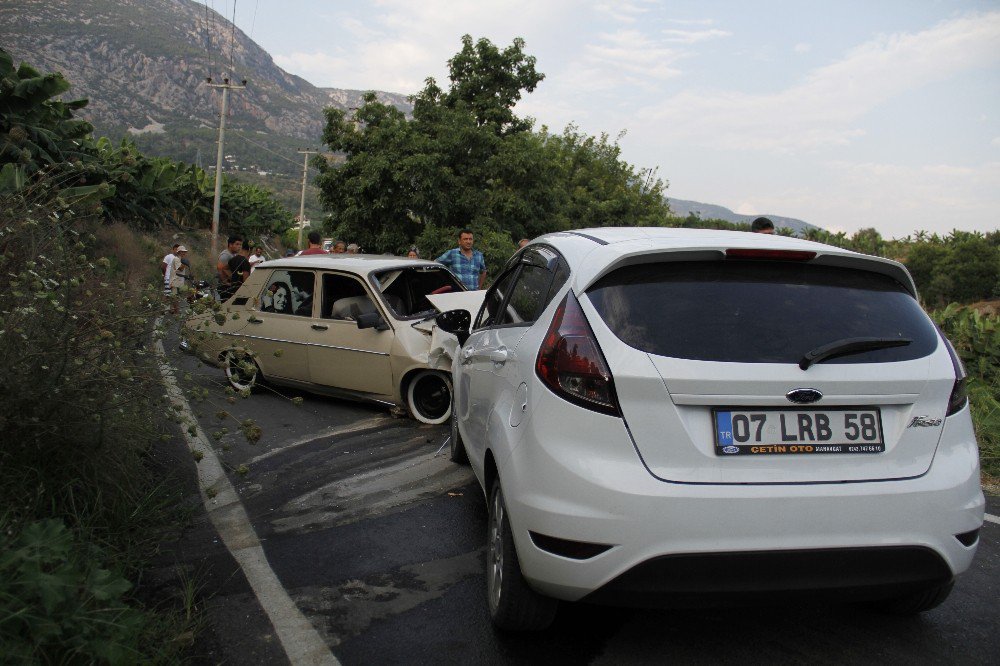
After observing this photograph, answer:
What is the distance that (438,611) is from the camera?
3502 mm

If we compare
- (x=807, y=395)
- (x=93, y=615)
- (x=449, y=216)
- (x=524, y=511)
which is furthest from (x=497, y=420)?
(x=449, y=216)

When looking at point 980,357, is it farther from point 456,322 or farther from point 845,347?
point 845,347

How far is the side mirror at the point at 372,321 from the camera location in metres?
7.41

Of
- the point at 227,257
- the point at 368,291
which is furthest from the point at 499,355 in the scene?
the point at 227,257

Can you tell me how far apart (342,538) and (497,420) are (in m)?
1.53

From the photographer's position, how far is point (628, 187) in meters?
55.5

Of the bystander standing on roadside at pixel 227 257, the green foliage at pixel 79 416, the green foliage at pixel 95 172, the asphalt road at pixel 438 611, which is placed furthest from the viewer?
the bystander standing on roadside at pixel 227 257

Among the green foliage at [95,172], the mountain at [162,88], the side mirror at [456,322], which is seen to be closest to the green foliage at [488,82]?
the green foliage at [95,172]

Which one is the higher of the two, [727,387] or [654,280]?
[654,280]

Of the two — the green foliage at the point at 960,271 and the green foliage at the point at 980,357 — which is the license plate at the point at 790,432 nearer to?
the green foliage at the point at 980,357

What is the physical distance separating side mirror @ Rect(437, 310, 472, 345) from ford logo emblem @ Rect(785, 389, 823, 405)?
9.98 feet

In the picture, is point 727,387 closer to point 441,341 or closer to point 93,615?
point 93,615

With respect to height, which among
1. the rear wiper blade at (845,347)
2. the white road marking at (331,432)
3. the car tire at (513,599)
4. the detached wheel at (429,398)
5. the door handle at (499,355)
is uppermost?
the rear wiper blade at (845,347)

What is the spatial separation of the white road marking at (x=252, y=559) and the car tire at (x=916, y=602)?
2.35m
